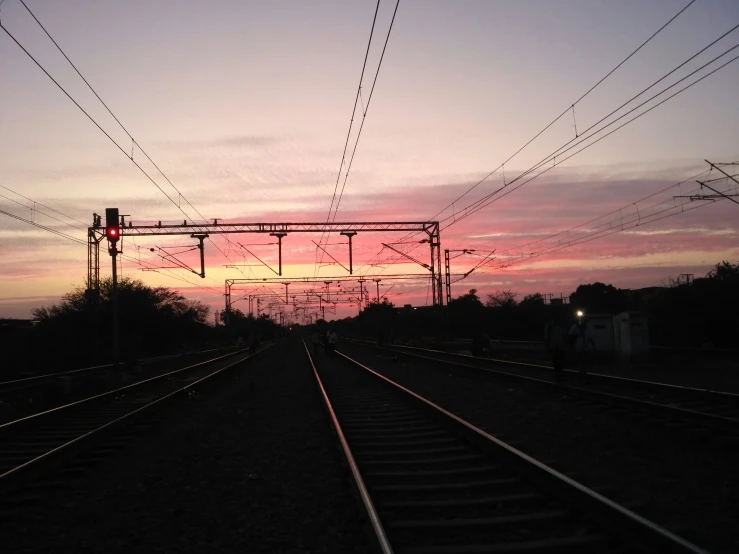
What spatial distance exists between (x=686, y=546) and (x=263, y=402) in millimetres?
15779

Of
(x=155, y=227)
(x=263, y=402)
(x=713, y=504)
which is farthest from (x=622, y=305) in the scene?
(x=713, y=504)

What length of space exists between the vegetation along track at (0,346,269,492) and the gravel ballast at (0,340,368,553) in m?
0.51

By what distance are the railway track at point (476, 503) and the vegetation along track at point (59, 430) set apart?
4307mm

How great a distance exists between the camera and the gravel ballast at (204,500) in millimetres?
6664

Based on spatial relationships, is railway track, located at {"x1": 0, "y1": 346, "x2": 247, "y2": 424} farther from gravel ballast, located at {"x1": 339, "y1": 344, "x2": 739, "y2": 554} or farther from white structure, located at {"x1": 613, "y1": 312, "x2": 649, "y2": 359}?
white structure, located at {"x1": 613, "y1": 312, "x2": 649, "y2": 359}

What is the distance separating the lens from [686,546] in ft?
16.9

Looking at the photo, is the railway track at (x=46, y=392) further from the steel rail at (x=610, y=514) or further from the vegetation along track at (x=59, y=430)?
the steel rail at (x=610, y=514)

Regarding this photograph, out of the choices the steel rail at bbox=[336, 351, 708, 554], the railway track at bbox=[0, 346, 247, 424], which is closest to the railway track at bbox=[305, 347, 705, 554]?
the steel rail at bbox=[336, 351, 708, 554]

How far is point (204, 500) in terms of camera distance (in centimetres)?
830

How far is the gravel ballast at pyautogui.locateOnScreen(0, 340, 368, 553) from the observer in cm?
666

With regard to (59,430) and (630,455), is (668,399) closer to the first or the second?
(630,455)

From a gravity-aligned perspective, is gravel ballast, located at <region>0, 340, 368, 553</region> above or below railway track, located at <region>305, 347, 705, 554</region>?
below

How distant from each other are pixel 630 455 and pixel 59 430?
11322 millimetres

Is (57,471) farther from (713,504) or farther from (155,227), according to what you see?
(155,227)
